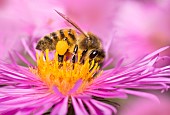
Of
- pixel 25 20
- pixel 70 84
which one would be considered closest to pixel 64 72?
pixel 70 84

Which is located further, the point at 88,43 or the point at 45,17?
the point at 45,17

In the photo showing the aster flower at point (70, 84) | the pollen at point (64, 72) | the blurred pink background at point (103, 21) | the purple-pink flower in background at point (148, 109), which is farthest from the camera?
the blurred pink background at point (103, 21)

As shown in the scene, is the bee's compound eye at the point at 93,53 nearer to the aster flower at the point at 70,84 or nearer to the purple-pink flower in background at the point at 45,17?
the aster flower at the point at 70,84

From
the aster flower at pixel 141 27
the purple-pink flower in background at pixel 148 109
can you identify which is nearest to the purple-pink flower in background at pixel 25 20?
the aster flower at pixel 141 27

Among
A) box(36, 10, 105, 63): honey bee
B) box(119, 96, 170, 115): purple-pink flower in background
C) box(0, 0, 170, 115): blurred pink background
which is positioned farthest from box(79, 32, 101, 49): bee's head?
box(0, 0, 170, 115): blurred pink background

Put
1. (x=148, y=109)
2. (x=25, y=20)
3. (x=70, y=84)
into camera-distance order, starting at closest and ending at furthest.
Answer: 1. (x=70, y=84)
2. (x=148, y=109)
3. (x=25, y=20)

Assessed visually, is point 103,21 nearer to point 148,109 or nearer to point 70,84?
point 148,109
